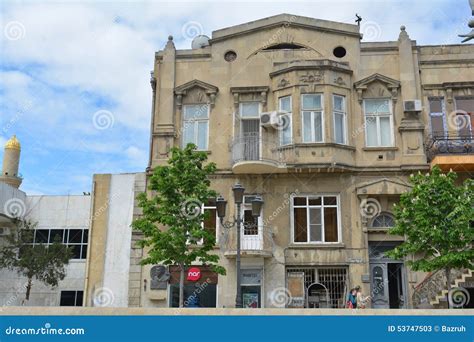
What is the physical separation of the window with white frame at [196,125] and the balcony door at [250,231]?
10.3ft

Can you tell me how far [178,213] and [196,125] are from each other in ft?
21.8

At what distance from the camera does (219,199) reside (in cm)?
1597

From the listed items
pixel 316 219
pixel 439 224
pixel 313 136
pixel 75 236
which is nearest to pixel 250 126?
pixel 313 136

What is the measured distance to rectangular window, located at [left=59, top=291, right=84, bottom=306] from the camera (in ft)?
85.5

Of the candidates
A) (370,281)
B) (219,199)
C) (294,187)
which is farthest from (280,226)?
(219,199)

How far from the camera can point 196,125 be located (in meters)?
22.4

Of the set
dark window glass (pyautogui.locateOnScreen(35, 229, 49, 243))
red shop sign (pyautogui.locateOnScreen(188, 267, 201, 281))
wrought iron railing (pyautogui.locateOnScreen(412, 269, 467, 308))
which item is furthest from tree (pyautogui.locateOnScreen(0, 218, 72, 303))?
wrought iron railing (pyautogui.locateOnScreen(412, 269, 467, 308))

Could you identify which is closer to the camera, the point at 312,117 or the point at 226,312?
the point at 226,312

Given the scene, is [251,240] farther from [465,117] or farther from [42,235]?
[42,235]

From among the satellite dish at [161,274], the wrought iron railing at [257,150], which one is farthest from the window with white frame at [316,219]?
the satellite dish at [161,274]

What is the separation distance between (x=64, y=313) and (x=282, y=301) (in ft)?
37.1

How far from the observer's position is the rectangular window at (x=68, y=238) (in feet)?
89.1

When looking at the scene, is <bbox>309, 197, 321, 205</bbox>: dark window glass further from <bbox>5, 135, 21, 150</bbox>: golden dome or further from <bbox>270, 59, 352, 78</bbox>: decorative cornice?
<bbox>5, 135, 21, 150</bbox>: golden dome

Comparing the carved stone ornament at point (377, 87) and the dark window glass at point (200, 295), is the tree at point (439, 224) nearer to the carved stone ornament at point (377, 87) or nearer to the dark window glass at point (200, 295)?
the carved stone ornament at point (377, 87)
